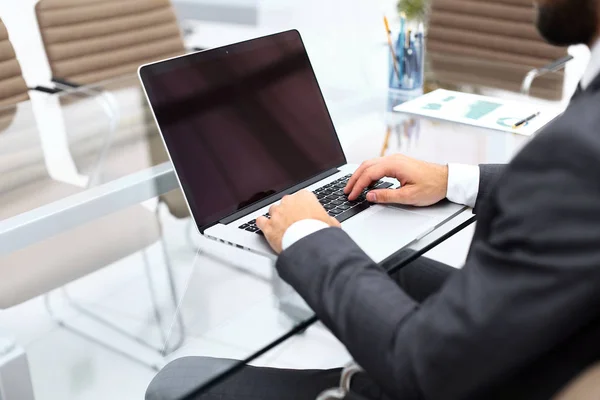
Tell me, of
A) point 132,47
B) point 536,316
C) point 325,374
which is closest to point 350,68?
point 132,47

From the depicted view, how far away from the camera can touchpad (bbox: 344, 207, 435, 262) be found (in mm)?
1152

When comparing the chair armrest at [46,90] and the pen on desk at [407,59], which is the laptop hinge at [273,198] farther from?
the chair armrest at [46,90]

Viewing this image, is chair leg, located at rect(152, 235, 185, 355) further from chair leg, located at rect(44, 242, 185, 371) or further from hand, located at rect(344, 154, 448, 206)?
hand, located at rect(344, 154, 448, 206)

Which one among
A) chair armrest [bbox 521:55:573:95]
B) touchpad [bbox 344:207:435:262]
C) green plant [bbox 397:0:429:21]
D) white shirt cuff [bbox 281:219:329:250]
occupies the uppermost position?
green plant [bbox 397:0:429:21]

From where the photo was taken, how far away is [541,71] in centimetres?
219

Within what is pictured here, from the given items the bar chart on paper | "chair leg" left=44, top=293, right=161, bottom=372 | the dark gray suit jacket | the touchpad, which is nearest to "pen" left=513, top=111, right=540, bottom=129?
the bar chart on paper

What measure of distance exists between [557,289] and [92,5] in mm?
2284

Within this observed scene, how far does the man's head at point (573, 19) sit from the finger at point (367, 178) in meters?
0.47

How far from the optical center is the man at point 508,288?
2.36 feet

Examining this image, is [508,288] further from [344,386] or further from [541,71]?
[541,71]

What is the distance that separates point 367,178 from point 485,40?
1.47m

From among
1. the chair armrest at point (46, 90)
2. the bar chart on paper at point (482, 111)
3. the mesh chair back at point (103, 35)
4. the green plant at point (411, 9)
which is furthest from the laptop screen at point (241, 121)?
the mesh chair back at point (103, 35)

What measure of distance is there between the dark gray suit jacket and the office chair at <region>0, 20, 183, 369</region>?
53 cm

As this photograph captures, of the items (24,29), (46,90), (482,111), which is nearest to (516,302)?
(482,111)
